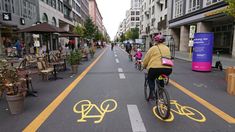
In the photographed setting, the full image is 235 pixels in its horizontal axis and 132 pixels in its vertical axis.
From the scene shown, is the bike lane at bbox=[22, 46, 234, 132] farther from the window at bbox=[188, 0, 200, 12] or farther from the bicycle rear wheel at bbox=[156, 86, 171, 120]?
the window at bbox=[188, 0, 200, 12]

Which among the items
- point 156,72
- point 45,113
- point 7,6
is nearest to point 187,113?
point 156,72

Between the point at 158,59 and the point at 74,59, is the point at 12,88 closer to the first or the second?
the point at 158,59

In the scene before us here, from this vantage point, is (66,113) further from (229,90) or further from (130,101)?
(229,90)

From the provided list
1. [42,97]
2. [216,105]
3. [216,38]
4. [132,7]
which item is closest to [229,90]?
[216,105]

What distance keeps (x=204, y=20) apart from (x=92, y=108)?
932 inches

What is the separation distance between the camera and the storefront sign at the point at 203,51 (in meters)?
11.6

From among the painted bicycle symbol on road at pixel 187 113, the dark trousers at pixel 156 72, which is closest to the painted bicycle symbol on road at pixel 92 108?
the painted bicycle symbol on road at pixel 187 113

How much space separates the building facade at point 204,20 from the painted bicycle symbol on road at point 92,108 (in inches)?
754

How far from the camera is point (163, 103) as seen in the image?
14.8ft

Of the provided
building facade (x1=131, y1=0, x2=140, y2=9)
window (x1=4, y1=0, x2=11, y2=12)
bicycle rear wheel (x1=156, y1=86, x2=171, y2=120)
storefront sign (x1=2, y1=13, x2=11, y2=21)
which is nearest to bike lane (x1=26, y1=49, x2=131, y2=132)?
bicycle rear wheel (x1=156, y1=86, x2=171, y2=120)

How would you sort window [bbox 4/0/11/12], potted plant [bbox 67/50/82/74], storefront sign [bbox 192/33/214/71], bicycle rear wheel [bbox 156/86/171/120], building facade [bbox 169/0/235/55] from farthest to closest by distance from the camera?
building facade [bbox 169/0/235/55]
window [bbox 4/0/11/12]
storefront sign [bbox 192/33/214/71]
potted plant [bbox 67/50/82/74]
bicycle rear wheel [bbox 156/86/171/120]

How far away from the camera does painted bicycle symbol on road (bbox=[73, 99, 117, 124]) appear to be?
4.68 metres

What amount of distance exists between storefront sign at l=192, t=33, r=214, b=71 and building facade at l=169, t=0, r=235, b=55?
1052 centimetres

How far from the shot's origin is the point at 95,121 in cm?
445
